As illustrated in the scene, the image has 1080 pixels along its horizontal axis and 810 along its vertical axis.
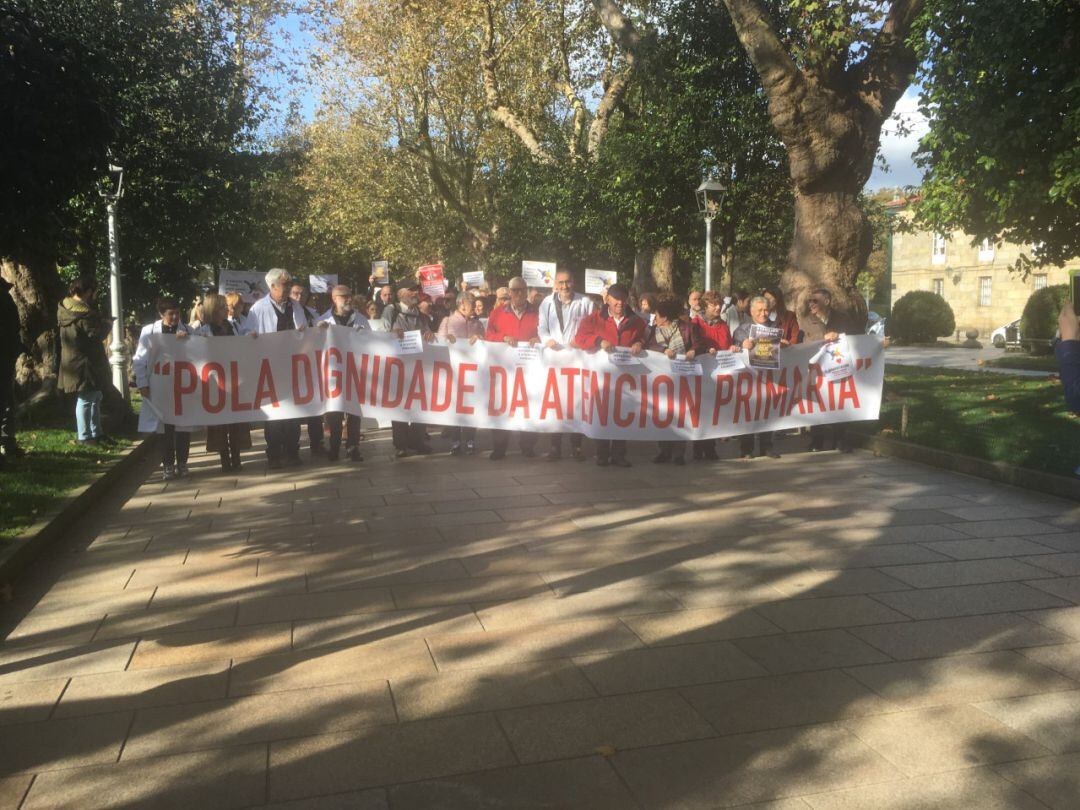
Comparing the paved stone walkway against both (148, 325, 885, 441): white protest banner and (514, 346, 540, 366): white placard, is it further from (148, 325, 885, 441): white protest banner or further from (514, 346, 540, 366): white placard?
(514, 346, 540, 366): white placard

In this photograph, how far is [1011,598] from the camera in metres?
5.93

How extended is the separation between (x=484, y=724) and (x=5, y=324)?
6.42 m

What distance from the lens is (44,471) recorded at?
10.1 metres

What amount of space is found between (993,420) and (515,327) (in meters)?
6.03

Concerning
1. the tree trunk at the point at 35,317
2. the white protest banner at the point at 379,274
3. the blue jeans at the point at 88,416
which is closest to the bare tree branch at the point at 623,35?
the white protest banner at the point at 379,274

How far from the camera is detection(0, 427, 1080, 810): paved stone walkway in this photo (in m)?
3.77

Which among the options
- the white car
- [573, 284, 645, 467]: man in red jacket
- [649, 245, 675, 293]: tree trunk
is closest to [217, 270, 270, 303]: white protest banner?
[649, 245, 675, 293]: tree trunk

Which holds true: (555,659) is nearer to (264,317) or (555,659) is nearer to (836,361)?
(264,317)

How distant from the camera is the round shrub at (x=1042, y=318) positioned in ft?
101

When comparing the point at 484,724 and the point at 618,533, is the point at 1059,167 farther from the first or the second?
the point at 484,724

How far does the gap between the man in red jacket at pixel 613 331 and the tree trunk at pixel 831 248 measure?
214 inches

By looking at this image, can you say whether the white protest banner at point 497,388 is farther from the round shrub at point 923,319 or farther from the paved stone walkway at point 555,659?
the round shrub at point 923,319

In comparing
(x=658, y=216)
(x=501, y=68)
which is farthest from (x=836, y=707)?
(x=501, y=68)

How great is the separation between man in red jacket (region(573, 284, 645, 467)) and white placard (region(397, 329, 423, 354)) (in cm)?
166
